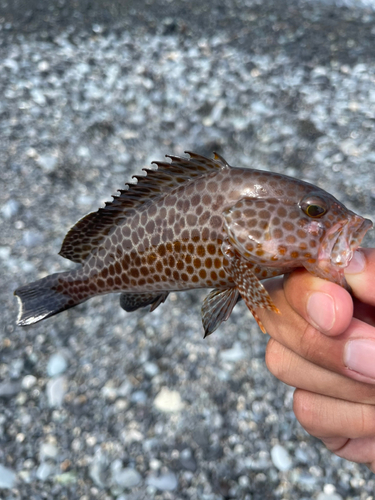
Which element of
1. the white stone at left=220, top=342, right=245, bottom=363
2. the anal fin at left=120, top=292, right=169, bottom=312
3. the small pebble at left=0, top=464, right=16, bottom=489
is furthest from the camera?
the white stone at left=220, top=342, right=245, bottom=363

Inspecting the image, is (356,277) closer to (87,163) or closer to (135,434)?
(135,434)

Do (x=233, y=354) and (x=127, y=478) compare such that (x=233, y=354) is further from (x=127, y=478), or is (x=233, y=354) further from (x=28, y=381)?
(x=28, y=381)

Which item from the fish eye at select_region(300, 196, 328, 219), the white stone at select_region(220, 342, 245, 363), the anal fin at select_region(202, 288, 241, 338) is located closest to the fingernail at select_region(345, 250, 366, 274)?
the fish eye at select_region(300, 196, 328, 219)

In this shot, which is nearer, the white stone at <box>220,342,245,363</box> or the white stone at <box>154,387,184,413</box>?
the white stone at <box>154,387,184,413</box>

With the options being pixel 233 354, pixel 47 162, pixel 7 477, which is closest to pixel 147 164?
pixel 47 162

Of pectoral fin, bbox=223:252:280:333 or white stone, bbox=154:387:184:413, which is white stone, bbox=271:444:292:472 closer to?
white stone, bbox=154:387:184:413
